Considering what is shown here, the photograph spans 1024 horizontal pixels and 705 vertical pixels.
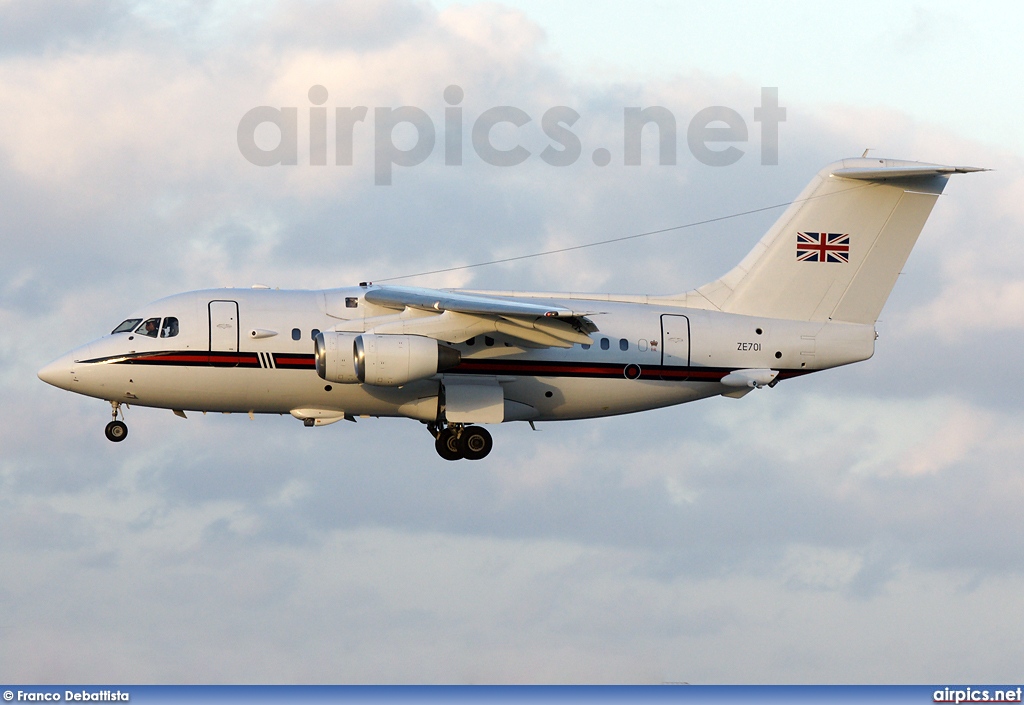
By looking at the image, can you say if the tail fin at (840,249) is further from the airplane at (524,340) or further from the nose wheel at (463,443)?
the nose wheel at (463,443)

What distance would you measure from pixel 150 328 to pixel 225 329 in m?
1.32

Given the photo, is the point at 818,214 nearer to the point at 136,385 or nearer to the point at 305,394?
the point at 305,394

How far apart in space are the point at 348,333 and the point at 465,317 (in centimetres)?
190

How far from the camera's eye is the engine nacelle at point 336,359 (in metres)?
25.3

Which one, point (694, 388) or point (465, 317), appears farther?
point (694, 388)

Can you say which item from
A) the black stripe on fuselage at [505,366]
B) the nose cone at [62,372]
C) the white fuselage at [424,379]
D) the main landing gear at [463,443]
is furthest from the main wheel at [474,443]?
the nose cone at [62,372]

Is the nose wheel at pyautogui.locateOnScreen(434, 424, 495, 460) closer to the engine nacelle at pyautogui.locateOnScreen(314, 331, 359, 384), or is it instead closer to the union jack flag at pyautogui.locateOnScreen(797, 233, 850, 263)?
the engine nacelle at pyautogui.locateOnScreen(314, 331, 359, 384)

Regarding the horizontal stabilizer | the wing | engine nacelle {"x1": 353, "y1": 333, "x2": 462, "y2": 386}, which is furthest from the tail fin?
engine nacelle {"x1": 353, "y1": 333, "x2": 462, "y2": 386}

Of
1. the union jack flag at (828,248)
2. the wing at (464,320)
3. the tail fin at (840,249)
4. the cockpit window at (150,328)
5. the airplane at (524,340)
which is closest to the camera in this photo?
the wing at (464,320)

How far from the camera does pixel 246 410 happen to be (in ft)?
88.0

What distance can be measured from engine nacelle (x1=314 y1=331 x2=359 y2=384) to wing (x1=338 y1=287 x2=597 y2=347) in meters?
0.74

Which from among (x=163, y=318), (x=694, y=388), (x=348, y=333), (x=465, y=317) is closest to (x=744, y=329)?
(x=694, y=388)

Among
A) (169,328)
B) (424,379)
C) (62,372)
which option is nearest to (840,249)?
(424,379)

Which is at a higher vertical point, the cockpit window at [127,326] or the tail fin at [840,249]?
the tail fin at [840,249]
